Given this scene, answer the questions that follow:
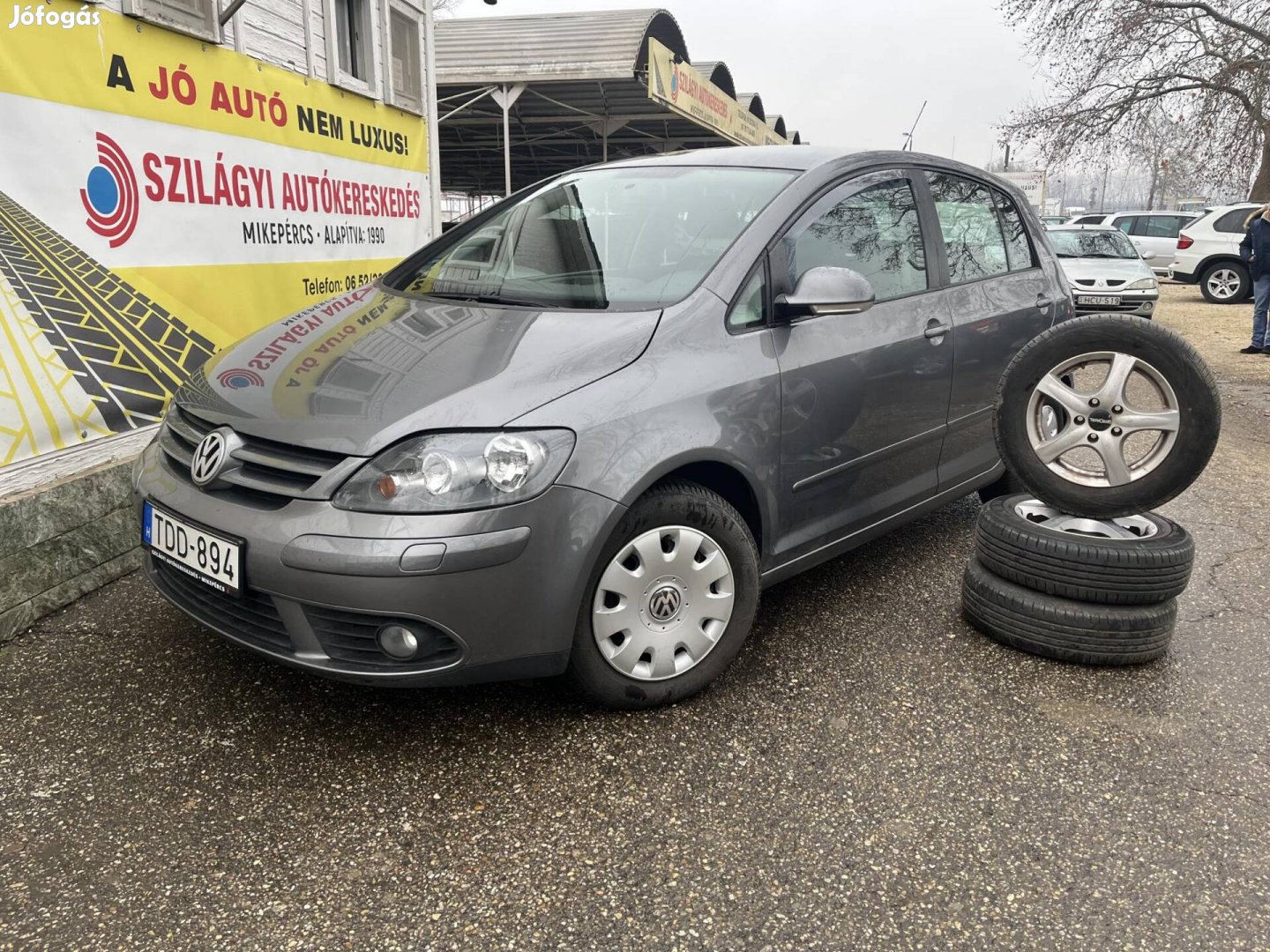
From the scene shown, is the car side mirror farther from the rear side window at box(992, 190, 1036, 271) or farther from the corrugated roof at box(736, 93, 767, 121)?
the corrugated roof at box(736, 93, 767, 121)

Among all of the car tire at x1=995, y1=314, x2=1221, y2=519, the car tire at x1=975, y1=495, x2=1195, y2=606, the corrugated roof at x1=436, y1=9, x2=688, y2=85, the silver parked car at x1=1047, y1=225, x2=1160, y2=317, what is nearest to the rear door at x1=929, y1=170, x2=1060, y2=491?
the car tire at x1=995, y1=314, x2=1221, y2=519

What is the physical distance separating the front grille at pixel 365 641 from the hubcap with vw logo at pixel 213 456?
1.57ft

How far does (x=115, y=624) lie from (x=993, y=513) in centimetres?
313

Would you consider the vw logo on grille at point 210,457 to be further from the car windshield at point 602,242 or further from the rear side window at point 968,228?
the rear side window at point 968,228

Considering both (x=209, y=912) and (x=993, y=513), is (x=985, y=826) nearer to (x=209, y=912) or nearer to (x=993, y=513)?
(x=993, y=513)

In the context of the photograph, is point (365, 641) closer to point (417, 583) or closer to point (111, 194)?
point (417, 583)

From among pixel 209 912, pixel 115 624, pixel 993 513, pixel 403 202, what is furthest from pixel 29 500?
pixel 403 202

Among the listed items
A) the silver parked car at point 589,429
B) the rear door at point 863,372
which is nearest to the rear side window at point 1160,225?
the silver parked car at point 589,429

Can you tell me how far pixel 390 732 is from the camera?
8.83 feet

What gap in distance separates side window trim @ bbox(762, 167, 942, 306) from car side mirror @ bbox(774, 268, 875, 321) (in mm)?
77

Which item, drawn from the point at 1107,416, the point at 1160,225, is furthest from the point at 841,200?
the point at 1160,225

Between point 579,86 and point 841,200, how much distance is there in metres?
11.8

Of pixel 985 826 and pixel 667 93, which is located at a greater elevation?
pixel 667 93

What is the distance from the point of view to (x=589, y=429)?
8.02 feet
